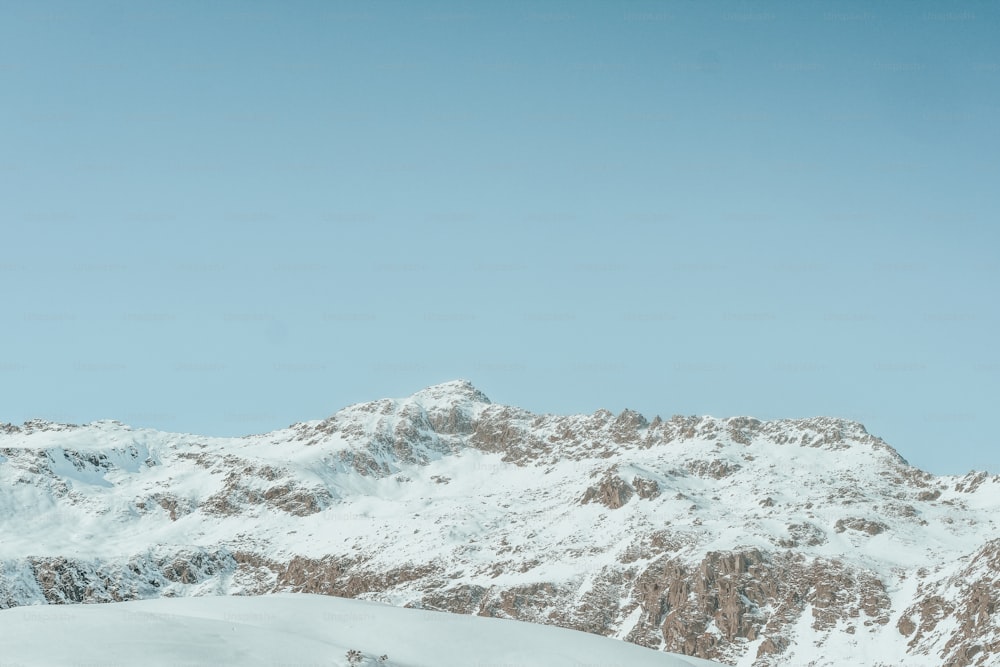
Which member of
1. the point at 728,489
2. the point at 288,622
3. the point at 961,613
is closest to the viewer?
the point at 288,622

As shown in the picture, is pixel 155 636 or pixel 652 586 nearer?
pixel 155 636

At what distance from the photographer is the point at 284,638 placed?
87.8 feet

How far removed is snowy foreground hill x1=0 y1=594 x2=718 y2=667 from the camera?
78.6 ft

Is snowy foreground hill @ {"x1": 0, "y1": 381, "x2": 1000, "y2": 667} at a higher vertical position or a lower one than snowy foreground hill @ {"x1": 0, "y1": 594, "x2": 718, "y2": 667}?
lower

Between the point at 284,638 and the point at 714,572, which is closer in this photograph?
the point at 284,638

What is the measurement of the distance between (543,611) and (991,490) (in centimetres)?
9536

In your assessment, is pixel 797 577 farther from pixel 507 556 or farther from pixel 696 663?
pixel 696 663

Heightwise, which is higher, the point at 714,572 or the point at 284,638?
the point at 284,638

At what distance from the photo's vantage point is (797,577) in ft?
485

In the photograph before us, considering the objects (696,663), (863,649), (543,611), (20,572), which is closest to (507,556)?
(543,611)

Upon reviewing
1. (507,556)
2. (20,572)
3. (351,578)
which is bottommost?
(20,572)

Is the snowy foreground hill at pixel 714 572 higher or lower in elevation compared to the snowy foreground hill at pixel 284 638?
lower

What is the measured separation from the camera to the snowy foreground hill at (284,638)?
78.6 ft

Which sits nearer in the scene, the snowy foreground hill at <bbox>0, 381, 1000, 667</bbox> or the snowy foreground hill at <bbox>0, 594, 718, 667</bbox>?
the snowy foreground hill at <bbox>0, 594, 718, 667</bbox>
